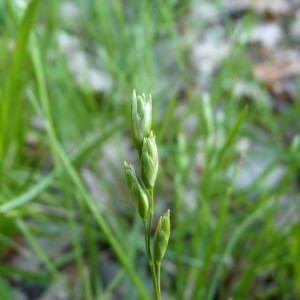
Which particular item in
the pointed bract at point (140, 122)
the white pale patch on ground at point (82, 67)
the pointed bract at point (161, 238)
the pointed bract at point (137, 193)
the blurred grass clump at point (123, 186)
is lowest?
the pointed bract at point (161, 238)

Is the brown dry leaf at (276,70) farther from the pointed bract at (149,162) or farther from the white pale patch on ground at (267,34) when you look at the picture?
the pointed bract at (149,162)

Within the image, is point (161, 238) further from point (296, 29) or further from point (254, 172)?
point (296, 29)

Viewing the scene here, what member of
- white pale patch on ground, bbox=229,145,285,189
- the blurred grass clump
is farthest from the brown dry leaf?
white pale patch on ground, bbox=229,145,285,189

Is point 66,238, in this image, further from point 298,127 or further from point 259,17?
point 259,17

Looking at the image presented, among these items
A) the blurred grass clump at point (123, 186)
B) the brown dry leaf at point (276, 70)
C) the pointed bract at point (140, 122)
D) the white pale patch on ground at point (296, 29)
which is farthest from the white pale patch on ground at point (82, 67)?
the pointed bract at point (140, 122)

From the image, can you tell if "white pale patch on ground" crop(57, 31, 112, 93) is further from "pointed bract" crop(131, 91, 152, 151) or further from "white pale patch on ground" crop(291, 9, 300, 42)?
"pointed bract" crop(131, 91, 152, 151)

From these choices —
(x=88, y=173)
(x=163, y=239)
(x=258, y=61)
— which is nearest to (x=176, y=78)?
(x=258, y=61)

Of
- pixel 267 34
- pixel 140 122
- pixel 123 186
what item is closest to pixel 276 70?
pixel 267 34
